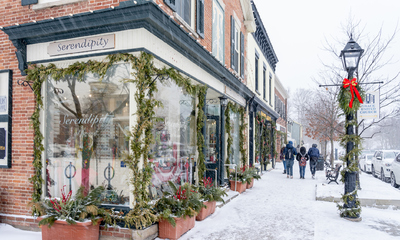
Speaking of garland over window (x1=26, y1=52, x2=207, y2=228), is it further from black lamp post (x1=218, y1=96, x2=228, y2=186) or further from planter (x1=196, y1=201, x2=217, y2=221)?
black lamp post (x1=218, y1=96, x2=228, y2=186)

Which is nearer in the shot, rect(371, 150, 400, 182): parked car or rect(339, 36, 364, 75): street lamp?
rect(339, 36, 364, 75): street lamp

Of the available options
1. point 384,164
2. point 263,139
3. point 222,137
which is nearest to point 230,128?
point 222,137

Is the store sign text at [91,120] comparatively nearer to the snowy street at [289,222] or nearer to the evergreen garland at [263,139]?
the snowy street at [289,222]

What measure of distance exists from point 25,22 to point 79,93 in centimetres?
202

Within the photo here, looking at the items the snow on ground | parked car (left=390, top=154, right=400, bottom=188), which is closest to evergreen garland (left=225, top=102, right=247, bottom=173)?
the snow on ground

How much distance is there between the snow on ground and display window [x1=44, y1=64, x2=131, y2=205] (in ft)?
4.63

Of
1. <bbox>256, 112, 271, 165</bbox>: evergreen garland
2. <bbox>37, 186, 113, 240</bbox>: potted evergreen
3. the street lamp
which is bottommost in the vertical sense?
<bbox>37, 186, 113, 240</bbox>: potted evergreen

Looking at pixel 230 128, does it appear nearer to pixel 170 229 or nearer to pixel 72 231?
pixel 170 229

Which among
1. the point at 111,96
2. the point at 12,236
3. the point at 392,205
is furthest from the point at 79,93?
the point at 392,205

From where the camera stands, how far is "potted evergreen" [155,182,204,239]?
5613 millimetres

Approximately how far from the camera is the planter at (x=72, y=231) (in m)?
5.11

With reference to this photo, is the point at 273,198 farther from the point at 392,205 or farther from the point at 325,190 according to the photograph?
the point at 392,205

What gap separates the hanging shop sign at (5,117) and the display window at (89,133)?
0.93m

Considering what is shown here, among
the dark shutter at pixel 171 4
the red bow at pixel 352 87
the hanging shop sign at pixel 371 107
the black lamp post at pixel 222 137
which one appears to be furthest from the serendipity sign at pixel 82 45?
the hanging shop sign at pixel 371 107
